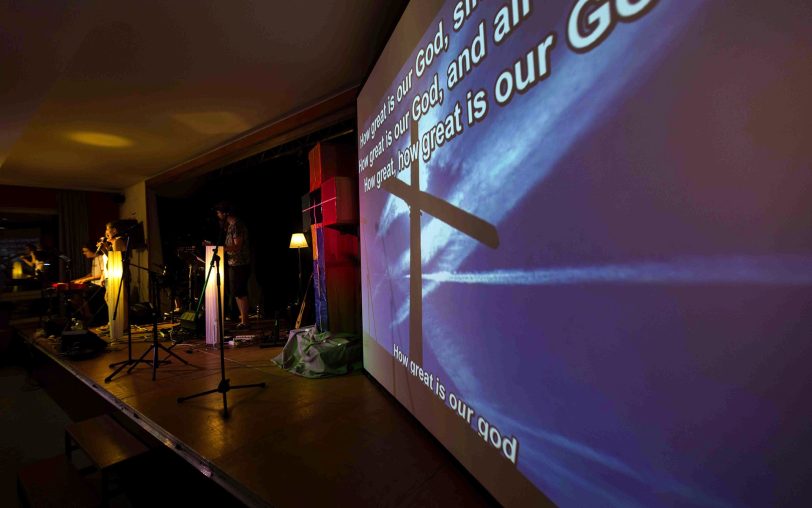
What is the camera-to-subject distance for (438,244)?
1989mm

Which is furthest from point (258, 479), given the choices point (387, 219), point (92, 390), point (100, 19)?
point (100, 19)

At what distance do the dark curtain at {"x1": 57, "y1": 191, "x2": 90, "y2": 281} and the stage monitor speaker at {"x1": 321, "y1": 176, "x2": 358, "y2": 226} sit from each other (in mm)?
7499

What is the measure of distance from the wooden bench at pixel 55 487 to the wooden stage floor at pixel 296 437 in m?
0.40

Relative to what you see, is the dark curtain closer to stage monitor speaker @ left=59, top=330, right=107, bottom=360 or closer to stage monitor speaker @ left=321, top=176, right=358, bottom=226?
stage monitor speaker @ left=59, top=330, right=107, bottom=360

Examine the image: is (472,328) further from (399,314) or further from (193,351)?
(193,351)

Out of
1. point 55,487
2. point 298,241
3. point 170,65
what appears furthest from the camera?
point 298,241

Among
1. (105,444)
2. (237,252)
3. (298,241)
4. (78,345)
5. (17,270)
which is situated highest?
(298,241)

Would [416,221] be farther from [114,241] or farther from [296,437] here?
[114,241]

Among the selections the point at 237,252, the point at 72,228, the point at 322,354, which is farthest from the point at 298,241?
the point at 72,228

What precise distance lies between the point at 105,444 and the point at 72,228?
813cm

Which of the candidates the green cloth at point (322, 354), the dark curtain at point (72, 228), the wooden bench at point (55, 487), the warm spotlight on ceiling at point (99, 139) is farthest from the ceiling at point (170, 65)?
the dark curtain at point (72, 228)

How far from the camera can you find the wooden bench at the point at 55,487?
2.00 m

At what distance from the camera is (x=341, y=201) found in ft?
12.6

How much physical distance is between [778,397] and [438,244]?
142 centimetres
